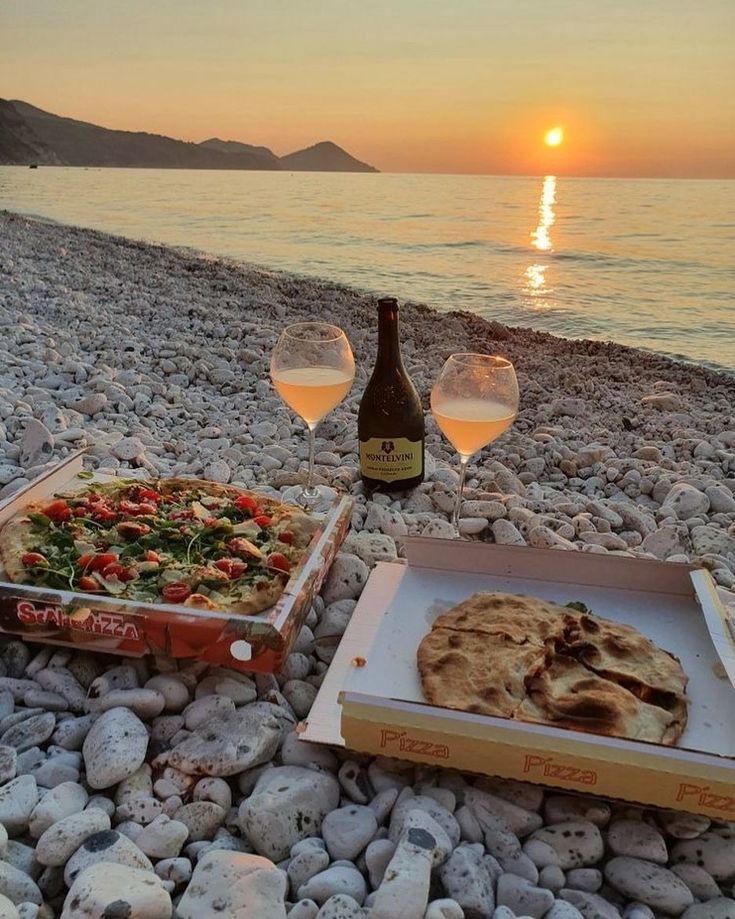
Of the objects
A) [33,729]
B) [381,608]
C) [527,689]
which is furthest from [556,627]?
[33,729]

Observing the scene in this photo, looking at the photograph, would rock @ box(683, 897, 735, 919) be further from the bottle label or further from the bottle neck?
the bottle neck

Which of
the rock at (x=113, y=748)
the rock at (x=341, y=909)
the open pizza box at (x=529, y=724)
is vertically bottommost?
the rock at (x=113, y=748)

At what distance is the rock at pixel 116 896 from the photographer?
154 centimetres

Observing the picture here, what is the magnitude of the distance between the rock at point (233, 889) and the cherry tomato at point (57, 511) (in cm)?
147

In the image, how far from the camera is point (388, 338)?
3852mm

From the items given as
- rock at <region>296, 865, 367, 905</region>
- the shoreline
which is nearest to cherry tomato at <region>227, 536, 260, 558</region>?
rock at <region>296, 865, 367, 905</region>

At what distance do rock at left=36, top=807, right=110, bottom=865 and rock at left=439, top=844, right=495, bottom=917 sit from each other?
0.79 meters

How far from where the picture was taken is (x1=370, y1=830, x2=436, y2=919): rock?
159 cm

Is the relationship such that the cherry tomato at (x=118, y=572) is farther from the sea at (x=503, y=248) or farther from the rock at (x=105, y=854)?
the sea at (x=503, y=248)

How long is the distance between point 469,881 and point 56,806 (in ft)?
3.21

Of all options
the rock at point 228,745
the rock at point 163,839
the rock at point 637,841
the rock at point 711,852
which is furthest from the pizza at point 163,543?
the rock at point 711,852

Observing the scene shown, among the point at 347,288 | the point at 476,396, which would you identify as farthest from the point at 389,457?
the point at 347,288

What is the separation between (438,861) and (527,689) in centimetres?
48

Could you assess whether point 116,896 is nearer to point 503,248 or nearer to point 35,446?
point 35,446
